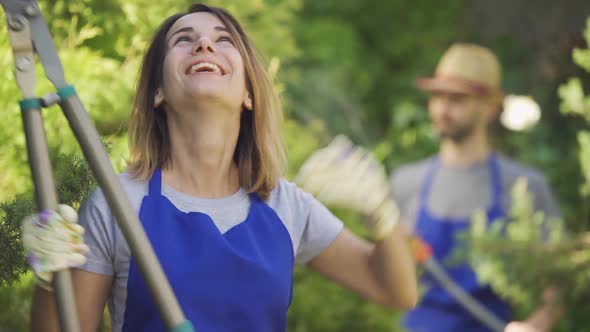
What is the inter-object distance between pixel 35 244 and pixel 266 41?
2233mm

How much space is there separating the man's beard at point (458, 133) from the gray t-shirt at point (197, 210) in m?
2.82

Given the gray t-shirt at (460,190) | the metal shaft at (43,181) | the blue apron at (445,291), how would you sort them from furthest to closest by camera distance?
the gray t-shirt at (460,190), the blue apron at (445,291), the metal shaft at (43,181)

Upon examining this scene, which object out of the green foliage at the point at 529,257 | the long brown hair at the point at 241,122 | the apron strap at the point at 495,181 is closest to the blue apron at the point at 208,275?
the long brown hair at the point at 241,122

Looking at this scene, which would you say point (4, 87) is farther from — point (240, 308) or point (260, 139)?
point (240, 308)

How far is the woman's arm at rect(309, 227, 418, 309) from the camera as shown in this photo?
2.34 meters

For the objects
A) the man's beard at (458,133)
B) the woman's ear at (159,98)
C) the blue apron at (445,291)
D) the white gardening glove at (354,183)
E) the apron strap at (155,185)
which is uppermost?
the woman's ear at (159,98)

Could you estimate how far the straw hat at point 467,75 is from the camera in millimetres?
5277

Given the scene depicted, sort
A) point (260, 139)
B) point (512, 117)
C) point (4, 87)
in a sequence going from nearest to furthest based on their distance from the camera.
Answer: point (260, 139) → point (4, 87) → point (512, 117)

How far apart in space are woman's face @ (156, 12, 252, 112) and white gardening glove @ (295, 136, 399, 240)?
235 millimetres

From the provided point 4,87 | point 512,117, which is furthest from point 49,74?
point 512,117

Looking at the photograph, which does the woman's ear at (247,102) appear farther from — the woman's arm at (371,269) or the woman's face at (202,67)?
the woman's arm at (371,269)

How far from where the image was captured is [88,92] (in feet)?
9.55

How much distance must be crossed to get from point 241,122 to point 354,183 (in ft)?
1.15

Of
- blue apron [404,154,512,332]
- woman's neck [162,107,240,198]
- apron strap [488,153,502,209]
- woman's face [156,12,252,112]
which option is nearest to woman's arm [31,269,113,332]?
woman's neck [162,107,240,198]
